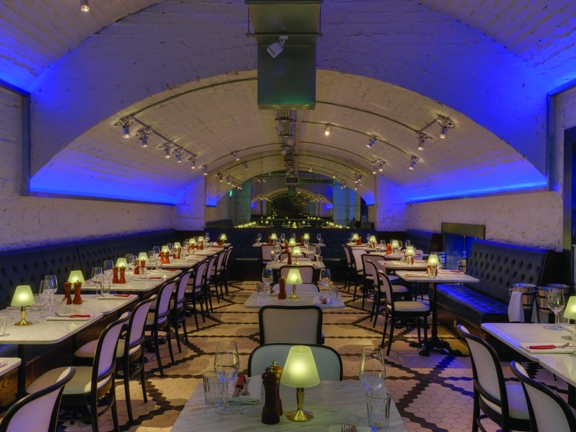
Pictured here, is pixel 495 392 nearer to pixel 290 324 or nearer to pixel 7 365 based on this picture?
pixel 290 324

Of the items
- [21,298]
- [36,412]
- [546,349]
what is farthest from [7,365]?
[546,349]

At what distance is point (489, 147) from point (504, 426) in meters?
4.84

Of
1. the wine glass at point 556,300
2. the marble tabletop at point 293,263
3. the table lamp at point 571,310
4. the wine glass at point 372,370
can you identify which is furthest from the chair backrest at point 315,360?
the marble tabletop at point 293,263

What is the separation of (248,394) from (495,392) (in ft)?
5.54

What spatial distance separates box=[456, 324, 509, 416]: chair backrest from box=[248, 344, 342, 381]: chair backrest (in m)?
0.91

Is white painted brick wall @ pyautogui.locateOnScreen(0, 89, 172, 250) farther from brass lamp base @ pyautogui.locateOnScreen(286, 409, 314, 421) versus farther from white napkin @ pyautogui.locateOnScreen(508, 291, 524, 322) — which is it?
white napkin @ pyautogui.locateOnScreen(508, 291, 524, 322)

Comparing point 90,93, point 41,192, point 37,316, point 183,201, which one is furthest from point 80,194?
point 183,201

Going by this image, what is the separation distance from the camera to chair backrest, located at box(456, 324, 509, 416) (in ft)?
8.99

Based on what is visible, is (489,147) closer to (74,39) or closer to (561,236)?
(561,236)

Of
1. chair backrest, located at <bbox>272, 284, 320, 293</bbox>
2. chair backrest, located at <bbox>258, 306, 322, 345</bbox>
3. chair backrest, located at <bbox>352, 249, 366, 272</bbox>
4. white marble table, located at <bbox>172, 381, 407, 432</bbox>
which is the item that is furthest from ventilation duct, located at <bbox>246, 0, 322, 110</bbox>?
chair backrest, located at <bbox>352, 249, 366, 272</bbox>

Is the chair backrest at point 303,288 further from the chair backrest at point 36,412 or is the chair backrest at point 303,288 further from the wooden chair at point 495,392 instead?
the chair backrest at point 36,412

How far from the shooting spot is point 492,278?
6.77m

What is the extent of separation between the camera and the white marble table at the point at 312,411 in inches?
70.4

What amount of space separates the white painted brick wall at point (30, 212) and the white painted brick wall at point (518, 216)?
639 centimetres
